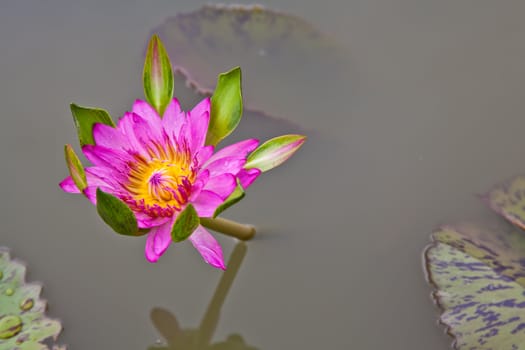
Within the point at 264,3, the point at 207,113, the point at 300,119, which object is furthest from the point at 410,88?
the point at 207,113

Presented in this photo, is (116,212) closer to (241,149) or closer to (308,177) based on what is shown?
(241,149)

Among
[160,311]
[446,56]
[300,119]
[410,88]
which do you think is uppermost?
[446,56]

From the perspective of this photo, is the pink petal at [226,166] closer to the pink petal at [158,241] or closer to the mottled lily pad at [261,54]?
the pink petal at [158,241]

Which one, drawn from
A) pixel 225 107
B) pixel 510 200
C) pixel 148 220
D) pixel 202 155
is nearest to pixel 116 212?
pixel 148 220

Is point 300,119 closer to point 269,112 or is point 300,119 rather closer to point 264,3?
point 269,112

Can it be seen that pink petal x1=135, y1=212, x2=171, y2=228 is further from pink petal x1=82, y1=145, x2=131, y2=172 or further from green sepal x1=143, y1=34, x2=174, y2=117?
green sepal x1=143, y1=34, x2=174, y2=117

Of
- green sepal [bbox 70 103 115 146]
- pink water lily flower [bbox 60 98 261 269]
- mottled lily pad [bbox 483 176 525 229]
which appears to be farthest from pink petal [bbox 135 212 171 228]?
mottled lily pad [bbox 483 176 525 229]
